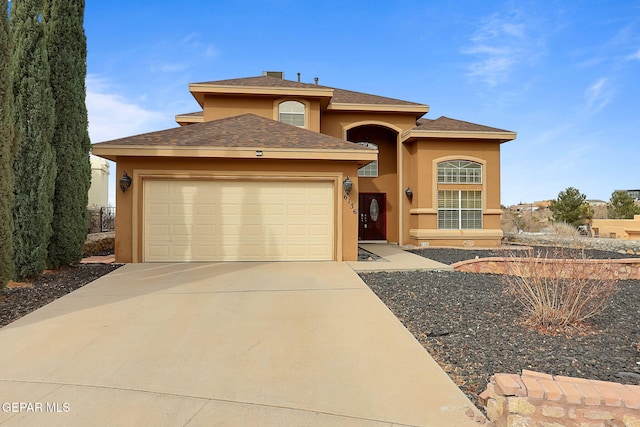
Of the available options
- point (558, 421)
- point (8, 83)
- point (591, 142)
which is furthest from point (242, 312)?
point (591, 142)

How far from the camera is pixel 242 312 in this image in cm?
557

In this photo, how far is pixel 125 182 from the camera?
31.6 ft

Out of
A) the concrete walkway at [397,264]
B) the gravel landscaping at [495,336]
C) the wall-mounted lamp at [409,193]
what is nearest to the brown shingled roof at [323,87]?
the wall-mounted lamp at [409,193]

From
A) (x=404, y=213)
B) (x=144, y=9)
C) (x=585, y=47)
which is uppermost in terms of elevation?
(x=144, y=9)

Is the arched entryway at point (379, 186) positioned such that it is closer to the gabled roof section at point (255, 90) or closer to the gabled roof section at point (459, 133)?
the gabled roof section at point (459, 133)

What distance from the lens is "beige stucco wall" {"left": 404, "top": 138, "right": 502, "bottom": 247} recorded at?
14.3 metres

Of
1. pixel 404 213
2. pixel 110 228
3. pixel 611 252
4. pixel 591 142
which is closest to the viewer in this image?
pixel 611 252

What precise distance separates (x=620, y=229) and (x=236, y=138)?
22.2 meters

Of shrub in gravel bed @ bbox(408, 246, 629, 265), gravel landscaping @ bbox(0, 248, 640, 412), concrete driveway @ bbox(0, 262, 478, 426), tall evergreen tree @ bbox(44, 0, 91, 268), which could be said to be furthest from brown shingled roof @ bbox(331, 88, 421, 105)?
concrete driveway @ bbox(0, 262, 478, 426)

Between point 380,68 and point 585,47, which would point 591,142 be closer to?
point 585,47

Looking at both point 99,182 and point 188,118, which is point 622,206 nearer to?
point 188,118

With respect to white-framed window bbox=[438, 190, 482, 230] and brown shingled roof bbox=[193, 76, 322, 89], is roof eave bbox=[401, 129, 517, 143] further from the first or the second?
brown shingled roof bbox=[193, 76, 322, 89]

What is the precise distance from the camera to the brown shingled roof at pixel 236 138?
384 inches

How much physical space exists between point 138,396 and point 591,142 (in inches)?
973
